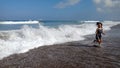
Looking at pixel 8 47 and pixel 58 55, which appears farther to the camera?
pixel 8 47

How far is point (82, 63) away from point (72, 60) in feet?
1.93

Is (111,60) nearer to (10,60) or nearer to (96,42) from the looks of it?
(10,60)

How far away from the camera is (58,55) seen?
30.6 ft

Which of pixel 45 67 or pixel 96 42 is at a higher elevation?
pixel 45 67

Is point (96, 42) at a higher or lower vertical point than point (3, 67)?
lower

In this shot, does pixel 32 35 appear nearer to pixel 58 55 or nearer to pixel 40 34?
pixel 40 34

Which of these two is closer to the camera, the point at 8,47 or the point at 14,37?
the point at 8,47

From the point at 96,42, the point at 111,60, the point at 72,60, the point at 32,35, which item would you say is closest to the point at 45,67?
the point at 72,60

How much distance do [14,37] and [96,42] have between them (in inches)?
206

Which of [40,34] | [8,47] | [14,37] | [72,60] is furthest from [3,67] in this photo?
[40,34]

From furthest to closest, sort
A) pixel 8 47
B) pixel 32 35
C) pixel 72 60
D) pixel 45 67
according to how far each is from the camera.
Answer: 1. pixel 32 35
2. pixel 8 47
3. pixel 72 60
4. pixel 45 67

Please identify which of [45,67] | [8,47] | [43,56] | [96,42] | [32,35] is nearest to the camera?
[45,67]

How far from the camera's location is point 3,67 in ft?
24.4

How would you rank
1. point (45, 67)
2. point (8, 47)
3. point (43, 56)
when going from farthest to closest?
point (8, 47) < point (43, 56) < point (45, 67)
